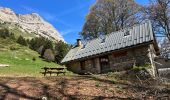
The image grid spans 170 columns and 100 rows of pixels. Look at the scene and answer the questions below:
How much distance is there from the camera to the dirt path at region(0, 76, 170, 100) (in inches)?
491

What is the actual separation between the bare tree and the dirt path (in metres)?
30.5

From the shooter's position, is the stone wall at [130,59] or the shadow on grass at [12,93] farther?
the stone wall at [130,59]

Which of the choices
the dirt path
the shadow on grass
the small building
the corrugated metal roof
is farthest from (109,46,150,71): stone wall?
the shadow on grass

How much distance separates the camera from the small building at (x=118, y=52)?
2577 cm

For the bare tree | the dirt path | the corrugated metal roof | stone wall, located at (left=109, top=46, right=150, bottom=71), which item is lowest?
the dirt path

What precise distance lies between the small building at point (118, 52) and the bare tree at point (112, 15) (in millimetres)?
13261

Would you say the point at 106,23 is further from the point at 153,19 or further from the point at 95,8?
the point at 153,19

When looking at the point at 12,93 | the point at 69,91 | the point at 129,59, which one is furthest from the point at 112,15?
the point at 12,93

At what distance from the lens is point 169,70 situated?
2339 centimetres

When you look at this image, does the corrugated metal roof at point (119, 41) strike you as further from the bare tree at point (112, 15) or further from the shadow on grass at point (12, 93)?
→ the shadow on grass at point (12, 93)

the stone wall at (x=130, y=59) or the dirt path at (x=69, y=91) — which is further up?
the stone wall at (x=130, y=59)

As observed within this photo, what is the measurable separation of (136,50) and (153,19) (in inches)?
502

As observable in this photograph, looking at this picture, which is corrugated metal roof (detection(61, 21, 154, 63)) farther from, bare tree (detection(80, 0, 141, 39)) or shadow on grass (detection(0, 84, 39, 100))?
shadow on grass (detection(0, 84, 39, 100))

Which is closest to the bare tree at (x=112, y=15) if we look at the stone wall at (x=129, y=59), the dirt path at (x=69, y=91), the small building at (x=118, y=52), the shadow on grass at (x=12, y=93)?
the small building at (x=118, y=52)
